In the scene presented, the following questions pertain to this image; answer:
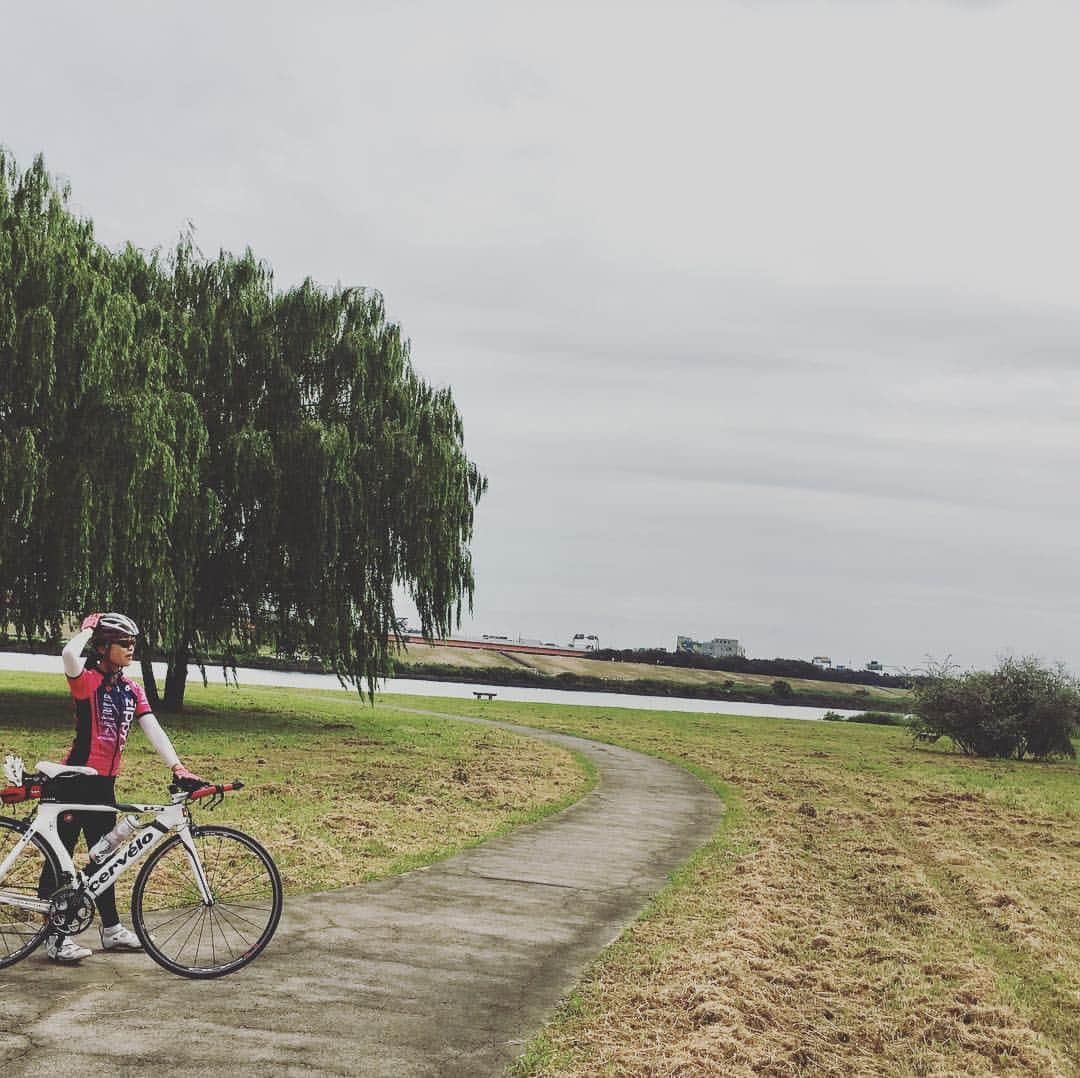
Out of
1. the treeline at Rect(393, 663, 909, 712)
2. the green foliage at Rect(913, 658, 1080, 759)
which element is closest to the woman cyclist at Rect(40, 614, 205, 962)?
the green foliage at Rect(913, 658, 1080, 759)

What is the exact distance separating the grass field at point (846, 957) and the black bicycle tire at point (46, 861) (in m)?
3.07

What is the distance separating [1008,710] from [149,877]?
37.3 meters

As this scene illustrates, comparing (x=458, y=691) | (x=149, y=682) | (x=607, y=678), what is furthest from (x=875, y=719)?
(x=149, y=682)

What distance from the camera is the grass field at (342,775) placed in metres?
12.2

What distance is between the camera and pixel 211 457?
26406 millimetres

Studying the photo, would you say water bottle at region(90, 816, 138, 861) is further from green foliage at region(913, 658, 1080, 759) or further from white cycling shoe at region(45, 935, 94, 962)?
green foliage at region(913, 658, 1080, 759)

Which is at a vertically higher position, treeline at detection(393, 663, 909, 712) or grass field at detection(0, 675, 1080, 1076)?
grass field at detection(0, 675, 1080, 1076)

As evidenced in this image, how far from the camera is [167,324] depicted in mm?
25109

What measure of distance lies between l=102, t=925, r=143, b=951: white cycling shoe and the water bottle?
0.55 metres

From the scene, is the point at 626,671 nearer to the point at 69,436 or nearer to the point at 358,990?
the point at 69,436

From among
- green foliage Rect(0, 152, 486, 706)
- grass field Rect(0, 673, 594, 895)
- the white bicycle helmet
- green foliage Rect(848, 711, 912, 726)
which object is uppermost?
green foliage Rect(0, 152, 486, 706)

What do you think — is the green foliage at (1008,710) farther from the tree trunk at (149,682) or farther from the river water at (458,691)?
the tree trunk at (149,682)

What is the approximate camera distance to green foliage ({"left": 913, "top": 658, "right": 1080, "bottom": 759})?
127 ft

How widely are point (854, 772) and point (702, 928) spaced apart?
19372mm
